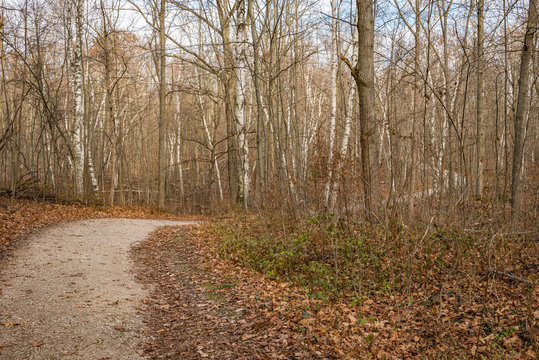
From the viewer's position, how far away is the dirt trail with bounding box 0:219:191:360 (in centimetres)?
462

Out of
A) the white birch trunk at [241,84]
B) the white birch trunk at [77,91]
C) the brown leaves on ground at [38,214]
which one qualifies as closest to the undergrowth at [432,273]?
the white birch trunk at [241,84]

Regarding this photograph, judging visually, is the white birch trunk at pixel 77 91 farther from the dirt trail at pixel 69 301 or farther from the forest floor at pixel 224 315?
the forest floor at pixel 224 315

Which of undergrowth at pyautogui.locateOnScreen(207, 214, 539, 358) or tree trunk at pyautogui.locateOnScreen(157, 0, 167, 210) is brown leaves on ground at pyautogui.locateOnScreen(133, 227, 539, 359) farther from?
tree trunk at pyautogui.locateOnScreen(157, 0, 167, 210)

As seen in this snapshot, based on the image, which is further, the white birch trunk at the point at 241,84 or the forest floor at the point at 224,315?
the white birch trunk at the point at 241,84

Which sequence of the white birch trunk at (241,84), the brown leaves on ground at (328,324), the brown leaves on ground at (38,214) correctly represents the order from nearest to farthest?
the brown leaves on ground at (328,324) < the brown leaves on ground at (38,214) < the white birch trunk at (241,84)

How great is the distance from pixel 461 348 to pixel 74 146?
Result: 1517 centimetres

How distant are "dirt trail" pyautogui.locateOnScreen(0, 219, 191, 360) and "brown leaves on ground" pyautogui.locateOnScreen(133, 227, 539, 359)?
1.43 feet

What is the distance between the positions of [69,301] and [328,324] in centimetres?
389

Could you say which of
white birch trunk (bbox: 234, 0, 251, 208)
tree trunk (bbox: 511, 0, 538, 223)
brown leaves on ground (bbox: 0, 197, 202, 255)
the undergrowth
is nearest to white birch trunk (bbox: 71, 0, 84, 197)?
brown leaves on ground (bbox: 0, 197, 202, 255)

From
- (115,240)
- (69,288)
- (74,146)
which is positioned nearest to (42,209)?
(74,146)

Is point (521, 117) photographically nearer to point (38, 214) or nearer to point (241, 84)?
point (241, 84)

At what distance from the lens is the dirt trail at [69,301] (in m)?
4.62

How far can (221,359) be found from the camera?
4.53 meters

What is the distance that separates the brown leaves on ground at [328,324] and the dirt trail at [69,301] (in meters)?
0.44
